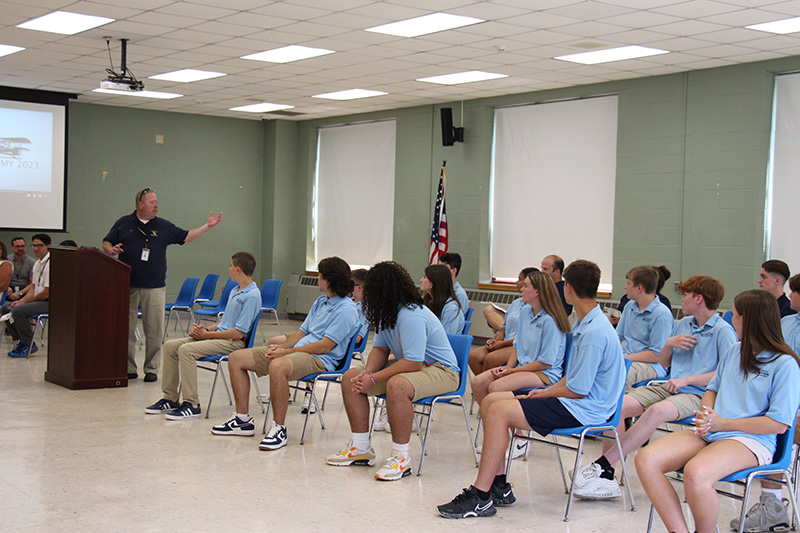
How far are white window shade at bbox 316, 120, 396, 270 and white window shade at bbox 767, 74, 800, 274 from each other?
5.70 m

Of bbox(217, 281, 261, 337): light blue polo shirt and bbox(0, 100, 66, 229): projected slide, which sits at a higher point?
bbox(0, 100, 66, 229): projected slide

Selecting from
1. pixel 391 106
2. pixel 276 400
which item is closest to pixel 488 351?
pixel 276 400

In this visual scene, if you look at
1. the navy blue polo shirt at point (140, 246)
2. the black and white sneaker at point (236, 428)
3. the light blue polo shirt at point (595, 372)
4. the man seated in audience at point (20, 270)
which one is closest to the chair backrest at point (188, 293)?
the man seated in audience at point (20, 270)

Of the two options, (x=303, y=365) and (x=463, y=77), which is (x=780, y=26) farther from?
(x=303, y=365)

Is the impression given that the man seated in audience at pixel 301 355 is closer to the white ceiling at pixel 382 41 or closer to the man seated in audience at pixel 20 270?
the white ceiling at pixel 382 41

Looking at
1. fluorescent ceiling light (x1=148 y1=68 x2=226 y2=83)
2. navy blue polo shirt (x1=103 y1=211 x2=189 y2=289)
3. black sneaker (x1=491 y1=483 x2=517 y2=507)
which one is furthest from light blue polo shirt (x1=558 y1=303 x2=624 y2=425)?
fluorescent ceiling light (x1=148 y1=68 x2=226 y2=83)

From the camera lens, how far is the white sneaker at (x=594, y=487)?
4.23 m

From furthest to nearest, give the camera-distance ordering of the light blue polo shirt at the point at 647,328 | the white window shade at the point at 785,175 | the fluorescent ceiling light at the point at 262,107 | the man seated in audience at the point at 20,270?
the fluorescent ceiling light at the point at 262,107 → the man seated in audience at the point at 20,270 → the white window shade at the point at 785,175 → the light blue polo shirt at the point at 647,328

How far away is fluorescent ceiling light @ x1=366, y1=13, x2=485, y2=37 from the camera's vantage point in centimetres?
705

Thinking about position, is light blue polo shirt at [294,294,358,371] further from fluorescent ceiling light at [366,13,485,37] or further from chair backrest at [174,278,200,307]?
chair backrest at [174,278,200,307]

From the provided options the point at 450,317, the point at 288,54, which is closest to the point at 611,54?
the point at 288,54

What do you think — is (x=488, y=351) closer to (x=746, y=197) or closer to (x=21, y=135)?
(x=746, y=197)

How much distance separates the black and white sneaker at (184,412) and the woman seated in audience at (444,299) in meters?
1.82

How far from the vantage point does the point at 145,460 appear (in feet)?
15.8
